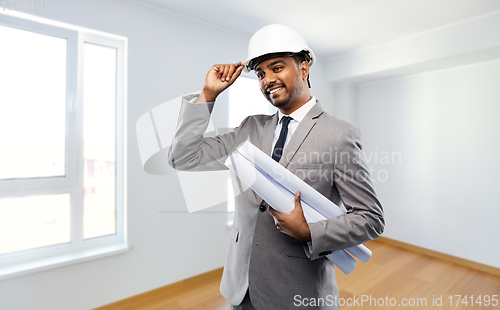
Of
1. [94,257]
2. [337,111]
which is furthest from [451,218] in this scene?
[94,257]

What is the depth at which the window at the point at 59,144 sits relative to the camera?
1961 millimetres

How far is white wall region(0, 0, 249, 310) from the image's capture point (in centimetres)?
204

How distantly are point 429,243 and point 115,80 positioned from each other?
4.15m

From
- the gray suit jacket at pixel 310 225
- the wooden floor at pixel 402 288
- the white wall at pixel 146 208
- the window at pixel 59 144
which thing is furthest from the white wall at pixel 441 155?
the window at pixel 59 144

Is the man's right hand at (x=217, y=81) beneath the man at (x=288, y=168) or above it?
above

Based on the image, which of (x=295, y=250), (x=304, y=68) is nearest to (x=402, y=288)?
(x=295, y=250)

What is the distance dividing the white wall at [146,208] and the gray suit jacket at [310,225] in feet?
5.09

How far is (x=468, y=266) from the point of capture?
3189 mm

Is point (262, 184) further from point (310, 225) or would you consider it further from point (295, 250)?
point (295, 250)

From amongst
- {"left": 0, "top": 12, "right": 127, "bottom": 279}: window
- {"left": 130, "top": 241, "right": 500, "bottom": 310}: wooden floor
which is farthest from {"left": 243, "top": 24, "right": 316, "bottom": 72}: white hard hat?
{"left": 130, "top": 241, "right": 500, "bottom": 310}: wooden floor

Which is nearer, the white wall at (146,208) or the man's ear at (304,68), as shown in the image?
the man's ear at (304,68)

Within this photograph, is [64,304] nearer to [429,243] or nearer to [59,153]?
[59,153]

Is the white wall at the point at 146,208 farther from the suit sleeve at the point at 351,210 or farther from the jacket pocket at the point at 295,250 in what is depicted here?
the suit sleeve at the point at 351,210

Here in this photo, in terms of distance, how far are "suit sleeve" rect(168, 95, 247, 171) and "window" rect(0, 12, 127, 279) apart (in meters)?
1.60
